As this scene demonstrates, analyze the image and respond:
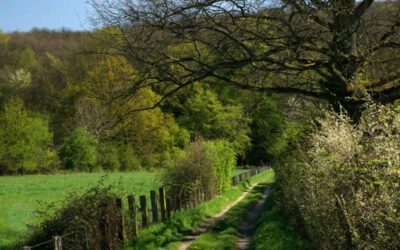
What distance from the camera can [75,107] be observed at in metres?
69.5

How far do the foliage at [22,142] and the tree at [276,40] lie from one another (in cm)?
5711

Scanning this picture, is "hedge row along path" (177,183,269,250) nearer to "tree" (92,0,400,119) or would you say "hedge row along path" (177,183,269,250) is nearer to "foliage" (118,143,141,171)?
"tree" (92,0,400,119)

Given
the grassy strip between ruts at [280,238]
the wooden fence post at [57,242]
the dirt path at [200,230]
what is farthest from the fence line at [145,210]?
the grassy strip between ruts at [280,238]

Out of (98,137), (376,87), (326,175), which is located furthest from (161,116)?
(326,175)

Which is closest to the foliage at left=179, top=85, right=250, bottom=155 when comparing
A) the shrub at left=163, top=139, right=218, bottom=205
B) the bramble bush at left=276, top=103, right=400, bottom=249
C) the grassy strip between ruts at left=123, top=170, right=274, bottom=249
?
the shrub at left=163, top=139, right=218, bottom=205

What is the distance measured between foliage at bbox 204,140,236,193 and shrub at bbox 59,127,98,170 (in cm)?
3743

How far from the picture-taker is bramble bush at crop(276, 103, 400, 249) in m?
5.41

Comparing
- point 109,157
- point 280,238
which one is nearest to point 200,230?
point 280,238

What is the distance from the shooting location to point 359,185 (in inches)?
243

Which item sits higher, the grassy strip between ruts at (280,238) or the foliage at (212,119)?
the foliage at (212,119)

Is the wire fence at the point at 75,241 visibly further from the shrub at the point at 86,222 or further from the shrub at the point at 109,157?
the shrub at the point at 109,157

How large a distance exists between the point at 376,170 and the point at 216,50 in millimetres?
7322

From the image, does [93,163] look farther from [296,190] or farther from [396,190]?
[396,190]

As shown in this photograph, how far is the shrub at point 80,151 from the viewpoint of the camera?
221ft
